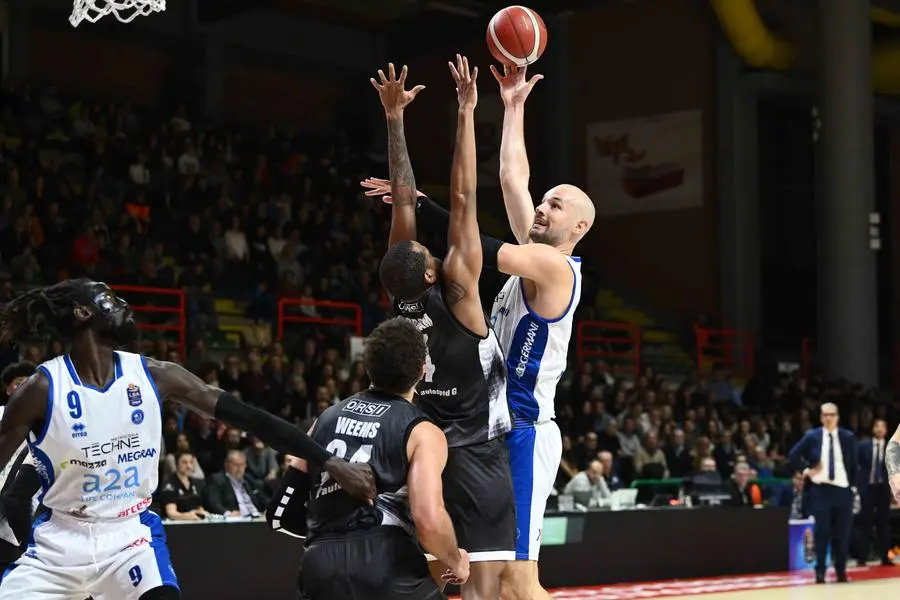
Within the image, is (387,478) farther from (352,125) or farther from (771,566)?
(352,125)

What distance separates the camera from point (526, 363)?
5.42 m

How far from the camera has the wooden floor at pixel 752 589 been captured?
11570 mm

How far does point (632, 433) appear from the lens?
54.6 ft

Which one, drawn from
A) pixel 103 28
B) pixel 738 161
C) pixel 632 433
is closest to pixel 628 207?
pixel 738 161

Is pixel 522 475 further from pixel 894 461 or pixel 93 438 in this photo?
pixel 93 438

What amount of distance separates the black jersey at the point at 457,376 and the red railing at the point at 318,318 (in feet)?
36.6

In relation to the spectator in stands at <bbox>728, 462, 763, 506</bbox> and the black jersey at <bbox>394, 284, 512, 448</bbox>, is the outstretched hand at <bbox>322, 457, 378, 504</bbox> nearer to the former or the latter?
the black jersey at <bbox>394, 284, 512, 448</bbox>

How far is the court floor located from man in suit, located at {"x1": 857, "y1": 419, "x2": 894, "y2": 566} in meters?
2.12

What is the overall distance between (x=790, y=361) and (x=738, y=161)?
3848mm

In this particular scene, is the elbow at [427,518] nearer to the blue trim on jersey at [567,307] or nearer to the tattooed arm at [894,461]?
the blue trim on jersey at [567,307]

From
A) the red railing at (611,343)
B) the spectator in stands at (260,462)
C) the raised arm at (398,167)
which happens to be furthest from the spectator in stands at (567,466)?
the raised arm at (398,167)

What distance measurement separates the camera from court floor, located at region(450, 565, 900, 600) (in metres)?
11.6

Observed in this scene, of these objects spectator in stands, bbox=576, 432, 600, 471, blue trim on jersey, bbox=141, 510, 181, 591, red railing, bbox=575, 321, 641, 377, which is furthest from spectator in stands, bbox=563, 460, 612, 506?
blue trim on jersey, bbox=141, 510, 181, 591

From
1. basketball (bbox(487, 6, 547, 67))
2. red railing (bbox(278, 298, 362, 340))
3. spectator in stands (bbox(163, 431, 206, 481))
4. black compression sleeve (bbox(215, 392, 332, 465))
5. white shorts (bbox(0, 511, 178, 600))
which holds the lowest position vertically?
spectator in stands (bbox(163, 431, 206, 481))
